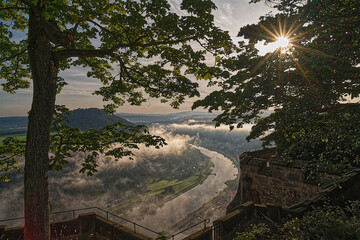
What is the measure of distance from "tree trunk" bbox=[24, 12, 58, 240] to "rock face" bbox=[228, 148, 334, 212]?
35.4 ft

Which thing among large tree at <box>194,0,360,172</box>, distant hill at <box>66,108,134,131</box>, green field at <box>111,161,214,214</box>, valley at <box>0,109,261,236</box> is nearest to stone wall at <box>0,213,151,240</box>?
large tree at <box>194,0,360,172</box>

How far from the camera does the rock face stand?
33.3ft

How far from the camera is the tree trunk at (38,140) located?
560 cm

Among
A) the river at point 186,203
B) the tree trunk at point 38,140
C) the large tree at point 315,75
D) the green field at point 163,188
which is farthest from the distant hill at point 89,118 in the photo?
the large tree at point 315,75

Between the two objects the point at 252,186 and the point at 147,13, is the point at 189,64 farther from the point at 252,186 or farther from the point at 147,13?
the point at 252,186

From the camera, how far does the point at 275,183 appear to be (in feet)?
37.8

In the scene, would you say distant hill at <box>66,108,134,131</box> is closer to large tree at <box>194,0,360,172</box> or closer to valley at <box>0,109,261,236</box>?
valley at <box>0,109,261,236</box>

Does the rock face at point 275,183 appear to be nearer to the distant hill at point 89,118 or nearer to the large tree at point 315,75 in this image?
the large tree at point 315,75

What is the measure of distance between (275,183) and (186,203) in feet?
335

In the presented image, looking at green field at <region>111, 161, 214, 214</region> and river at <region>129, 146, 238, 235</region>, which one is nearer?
river at <region>129, 146, 238, 235</region>

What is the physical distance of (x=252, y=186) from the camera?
42.7 feet

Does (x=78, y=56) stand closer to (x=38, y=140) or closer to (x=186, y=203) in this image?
(x=38, y=140)

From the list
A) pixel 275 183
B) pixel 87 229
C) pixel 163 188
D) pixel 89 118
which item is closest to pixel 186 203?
pixel 163 188

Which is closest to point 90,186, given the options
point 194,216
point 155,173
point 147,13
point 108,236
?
point 155,173
